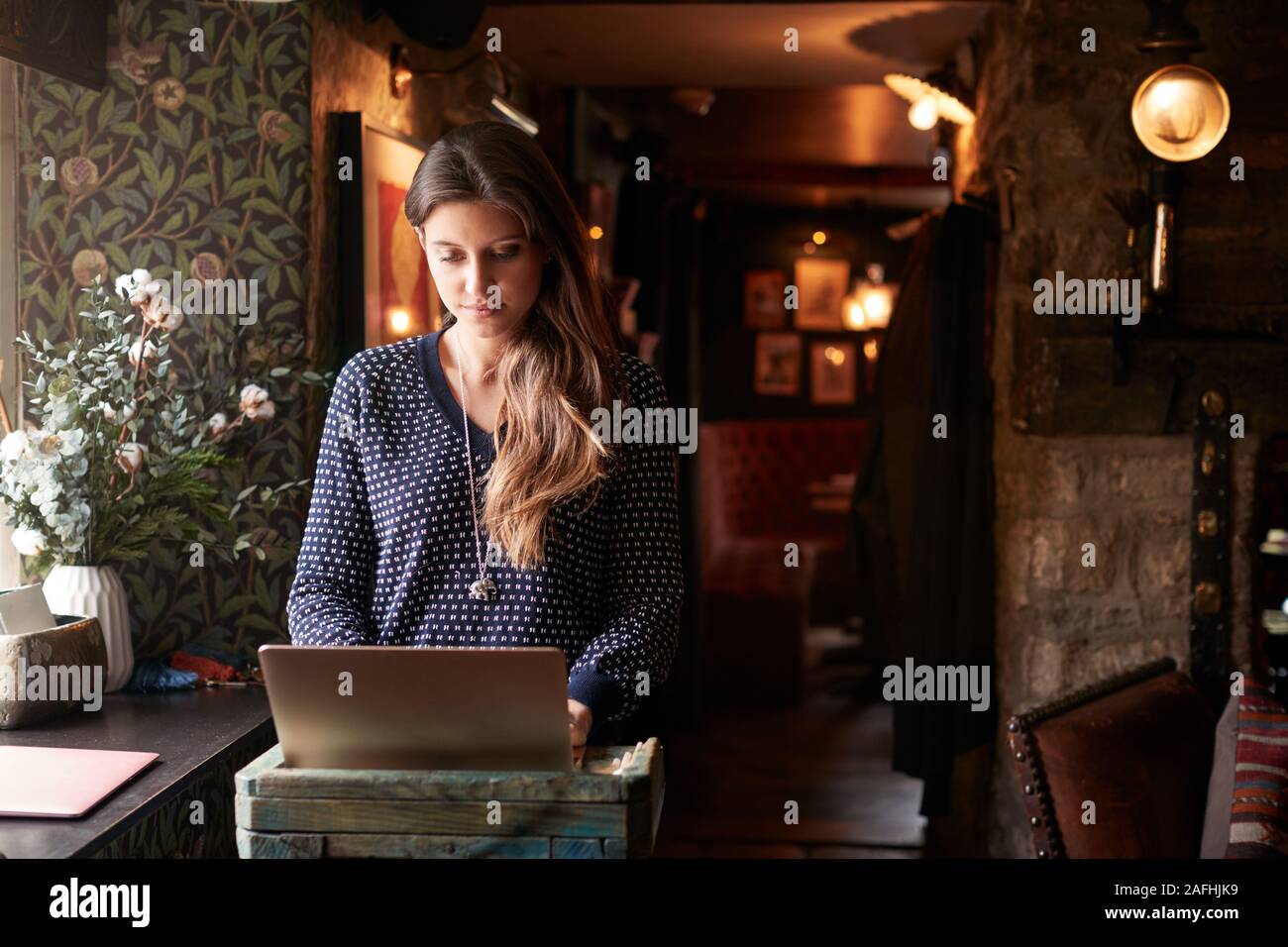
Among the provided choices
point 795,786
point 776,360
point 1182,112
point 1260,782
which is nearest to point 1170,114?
point 1182,112

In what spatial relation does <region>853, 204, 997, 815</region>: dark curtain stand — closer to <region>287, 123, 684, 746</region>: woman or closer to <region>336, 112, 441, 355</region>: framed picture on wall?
<region>336, 112, 441, 355</region>: framed picture on wall

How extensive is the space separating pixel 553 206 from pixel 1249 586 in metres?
2.25

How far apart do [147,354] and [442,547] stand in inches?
37.5

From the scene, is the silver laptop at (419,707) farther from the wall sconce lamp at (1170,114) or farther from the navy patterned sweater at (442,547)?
the wall sconce lamp at (1170,114)

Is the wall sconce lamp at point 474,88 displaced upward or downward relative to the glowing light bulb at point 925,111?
downward

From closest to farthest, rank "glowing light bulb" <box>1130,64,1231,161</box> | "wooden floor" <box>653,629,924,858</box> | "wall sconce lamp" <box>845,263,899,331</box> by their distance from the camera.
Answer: "glowing light bulb" <box>1130,64,1231,161</box> → "wooden floor" <box>653,629,924,858</box> → "wall sconce lamp" <box>845,263,899,331</box>

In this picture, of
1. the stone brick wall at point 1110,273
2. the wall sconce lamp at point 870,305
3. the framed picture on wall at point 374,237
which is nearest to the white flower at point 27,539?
the framed picture on wall at point 374,237

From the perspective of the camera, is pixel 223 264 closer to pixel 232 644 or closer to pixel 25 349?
pixel 25 349

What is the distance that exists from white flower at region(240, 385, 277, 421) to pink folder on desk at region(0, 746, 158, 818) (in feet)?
2.30

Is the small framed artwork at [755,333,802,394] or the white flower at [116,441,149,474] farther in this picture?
the small framed artwork at [755,333,802,394]

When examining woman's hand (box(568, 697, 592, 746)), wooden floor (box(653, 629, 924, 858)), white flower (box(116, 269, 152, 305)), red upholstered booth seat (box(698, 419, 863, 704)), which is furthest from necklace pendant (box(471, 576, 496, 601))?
red upholstered booth seat (box(698, 419, 863, 704))

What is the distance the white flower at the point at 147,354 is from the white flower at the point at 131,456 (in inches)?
6.5

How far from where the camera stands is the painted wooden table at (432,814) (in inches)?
48.9

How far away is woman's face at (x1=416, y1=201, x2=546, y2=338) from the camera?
5.41 ft
